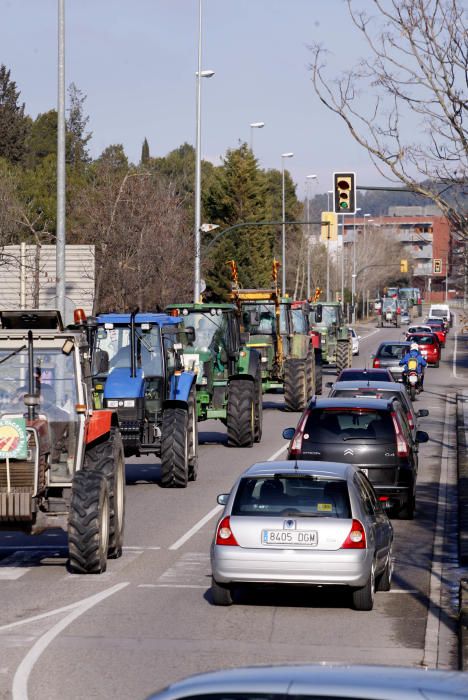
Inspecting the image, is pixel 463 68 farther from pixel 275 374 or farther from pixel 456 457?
pixel 275 374

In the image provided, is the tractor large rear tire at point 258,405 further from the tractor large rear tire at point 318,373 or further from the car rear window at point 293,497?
the car rear window at point 293,497

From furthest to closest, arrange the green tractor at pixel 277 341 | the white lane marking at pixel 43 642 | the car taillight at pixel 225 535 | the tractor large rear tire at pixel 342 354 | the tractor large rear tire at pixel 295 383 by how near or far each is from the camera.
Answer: the tractor large rear tire at pixel 342 354
the green tractor at pixel 277 341
the tractor large rear tire at pixel 295 383
the car taillight at pixel 225 535
the white lane marking at pixel 43 642

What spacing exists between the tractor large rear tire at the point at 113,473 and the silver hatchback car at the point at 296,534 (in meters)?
2.15

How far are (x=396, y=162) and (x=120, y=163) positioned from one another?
82581 millimetres

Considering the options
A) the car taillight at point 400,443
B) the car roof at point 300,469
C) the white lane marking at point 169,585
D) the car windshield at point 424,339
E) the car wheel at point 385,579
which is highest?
the car roof at point 300,469

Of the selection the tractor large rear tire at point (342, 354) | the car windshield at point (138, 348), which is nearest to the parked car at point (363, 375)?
the car windshield at point (138, 348)

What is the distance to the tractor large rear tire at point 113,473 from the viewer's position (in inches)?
572

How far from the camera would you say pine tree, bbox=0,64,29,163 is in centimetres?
8712

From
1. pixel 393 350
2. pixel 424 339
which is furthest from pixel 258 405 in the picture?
pixel 424 339

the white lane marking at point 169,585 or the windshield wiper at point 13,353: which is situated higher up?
the windshield wiper at point 13,353

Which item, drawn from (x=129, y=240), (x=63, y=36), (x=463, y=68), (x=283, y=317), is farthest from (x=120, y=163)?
(x=463, y=68)

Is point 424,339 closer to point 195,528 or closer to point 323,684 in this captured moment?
point 195,528

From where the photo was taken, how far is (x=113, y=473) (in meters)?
14.6

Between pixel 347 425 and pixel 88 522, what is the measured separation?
5.41 metres
